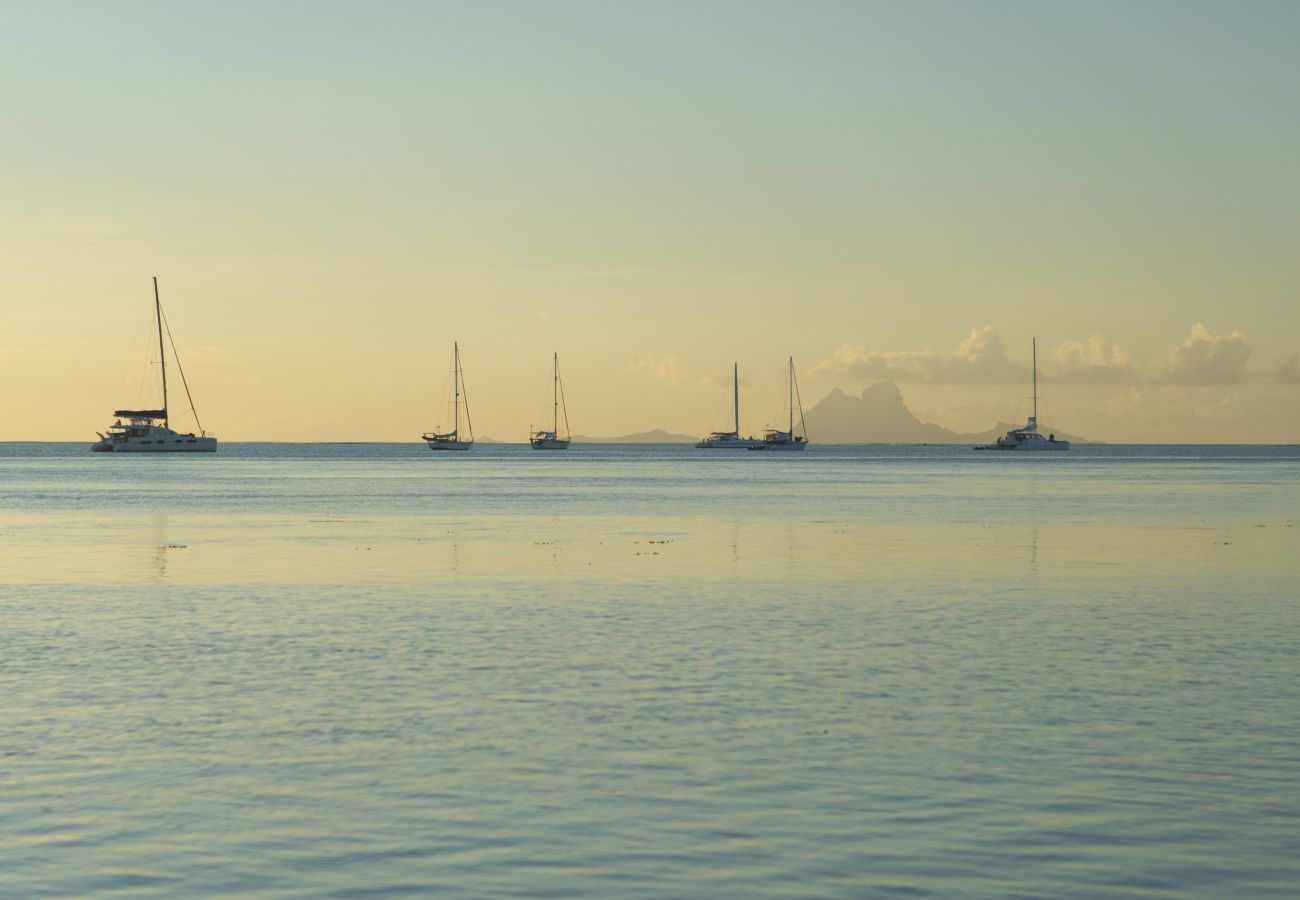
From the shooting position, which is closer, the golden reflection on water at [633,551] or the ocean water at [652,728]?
the ocean water at [652,728]

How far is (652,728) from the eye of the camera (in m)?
20.6

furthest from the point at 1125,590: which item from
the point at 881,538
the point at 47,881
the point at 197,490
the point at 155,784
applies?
the point at 197,490

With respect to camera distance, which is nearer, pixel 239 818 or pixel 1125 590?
pixel 239 818

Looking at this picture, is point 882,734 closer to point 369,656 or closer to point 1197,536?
point 369,656

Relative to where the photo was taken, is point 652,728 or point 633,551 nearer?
point 652,728

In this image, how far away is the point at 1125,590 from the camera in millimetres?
40188

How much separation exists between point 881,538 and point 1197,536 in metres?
13.8

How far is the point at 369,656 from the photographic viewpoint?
2767 cm

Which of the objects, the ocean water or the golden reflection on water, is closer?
the ocean water

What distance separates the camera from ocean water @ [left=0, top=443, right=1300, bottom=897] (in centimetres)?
1430

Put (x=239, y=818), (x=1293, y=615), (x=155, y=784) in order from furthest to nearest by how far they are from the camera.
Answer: (x=1293, y=615) → (x=155, y=784) → (x=239, y=818)

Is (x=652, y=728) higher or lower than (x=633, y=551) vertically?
higher

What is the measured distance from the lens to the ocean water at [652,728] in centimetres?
1430

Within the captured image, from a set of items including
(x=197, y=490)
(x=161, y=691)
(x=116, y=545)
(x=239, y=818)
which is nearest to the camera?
(x=239, y=818)
